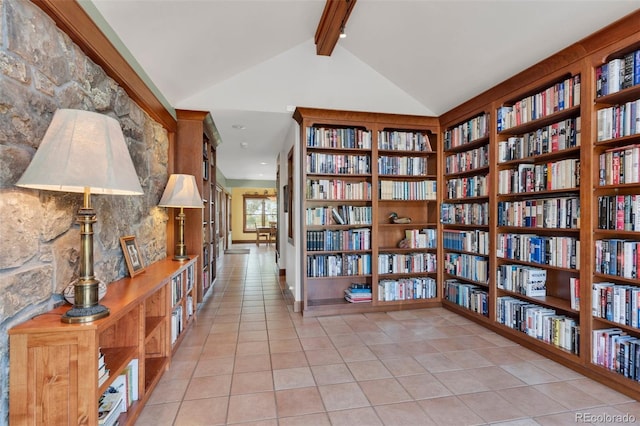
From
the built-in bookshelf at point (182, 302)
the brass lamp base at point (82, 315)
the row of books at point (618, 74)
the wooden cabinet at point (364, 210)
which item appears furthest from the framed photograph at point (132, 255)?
the row of books at point (618, 74)

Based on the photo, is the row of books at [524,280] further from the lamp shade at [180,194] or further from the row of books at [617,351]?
the lamp shade at [180,194]

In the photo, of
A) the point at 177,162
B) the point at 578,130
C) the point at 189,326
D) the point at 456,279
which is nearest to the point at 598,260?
the point at 578,130

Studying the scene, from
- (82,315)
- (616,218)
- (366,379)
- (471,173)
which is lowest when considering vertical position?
(366,379)

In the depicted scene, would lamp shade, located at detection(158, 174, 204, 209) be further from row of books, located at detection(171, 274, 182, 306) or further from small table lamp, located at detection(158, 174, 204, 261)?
row of books, located at detection(171, 274, 182, 306)

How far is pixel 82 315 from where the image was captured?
1.30m

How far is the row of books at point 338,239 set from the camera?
3.67m

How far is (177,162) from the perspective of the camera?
11.8ft

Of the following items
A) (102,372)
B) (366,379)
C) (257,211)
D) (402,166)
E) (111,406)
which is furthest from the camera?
(257,211)

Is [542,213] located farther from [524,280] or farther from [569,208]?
[524,280]

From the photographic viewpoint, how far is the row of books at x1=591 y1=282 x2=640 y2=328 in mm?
1990

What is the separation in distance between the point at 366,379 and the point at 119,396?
1554 millimetres

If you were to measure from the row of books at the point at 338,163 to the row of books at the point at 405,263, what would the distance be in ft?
3.65

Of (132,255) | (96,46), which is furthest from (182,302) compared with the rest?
(96,46)

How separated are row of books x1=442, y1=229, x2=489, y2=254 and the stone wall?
3.38 m
